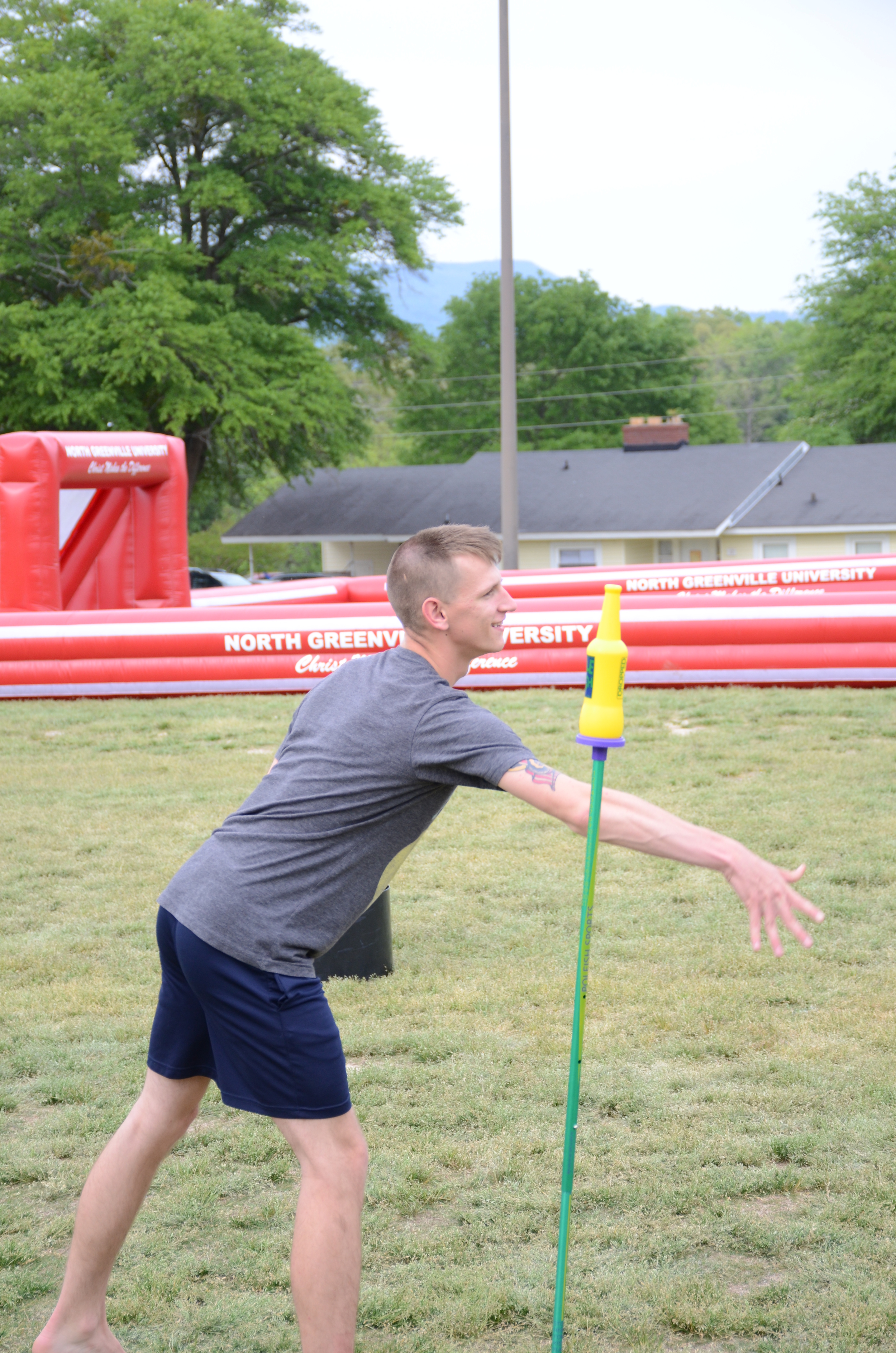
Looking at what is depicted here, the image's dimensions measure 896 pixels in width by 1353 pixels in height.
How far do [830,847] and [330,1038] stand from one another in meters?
4.54

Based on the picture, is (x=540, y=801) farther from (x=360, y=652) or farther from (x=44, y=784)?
(x=360, y=652)

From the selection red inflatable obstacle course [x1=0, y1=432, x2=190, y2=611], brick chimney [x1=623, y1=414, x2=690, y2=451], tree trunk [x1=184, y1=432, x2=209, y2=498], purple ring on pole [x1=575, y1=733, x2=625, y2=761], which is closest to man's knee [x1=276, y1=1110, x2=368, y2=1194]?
purple ring on pole [x1=575, y1=733, x2=625, y2=761]

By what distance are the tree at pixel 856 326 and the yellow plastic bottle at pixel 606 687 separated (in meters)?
46.2

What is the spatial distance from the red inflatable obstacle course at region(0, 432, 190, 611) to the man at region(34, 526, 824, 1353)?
38.6 ft

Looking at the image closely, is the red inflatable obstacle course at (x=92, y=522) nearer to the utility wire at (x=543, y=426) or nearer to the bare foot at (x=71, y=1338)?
the bare foot at (x=71, y=1338)

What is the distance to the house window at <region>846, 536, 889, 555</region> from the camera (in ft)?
114

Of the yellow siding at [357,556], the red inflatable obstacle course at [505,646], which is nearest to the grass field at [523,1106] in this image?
the red inflatable obstacle course at [505,646]

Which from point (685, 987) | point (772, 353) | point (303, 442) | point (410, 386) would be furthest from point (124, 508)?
point (772, 353)

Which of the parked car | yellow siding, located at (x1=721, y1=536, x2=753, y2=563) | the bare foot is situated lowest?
the bare foot

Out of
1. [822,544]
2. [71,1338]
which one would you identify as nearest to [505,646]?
[71,1338]

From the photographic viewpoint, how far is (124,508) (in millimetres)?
15672

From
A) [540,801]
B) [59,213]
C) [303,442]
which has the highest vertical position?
[59,213]

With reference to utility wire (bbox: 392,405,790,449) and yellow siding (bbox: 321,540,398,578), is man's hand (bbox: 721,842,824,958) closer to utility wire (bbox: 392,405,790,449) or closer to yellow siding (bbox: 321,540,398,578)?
yellow siding (bbox: 321,540,398,578)

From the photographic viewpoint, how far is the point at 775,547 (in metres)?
36.4
